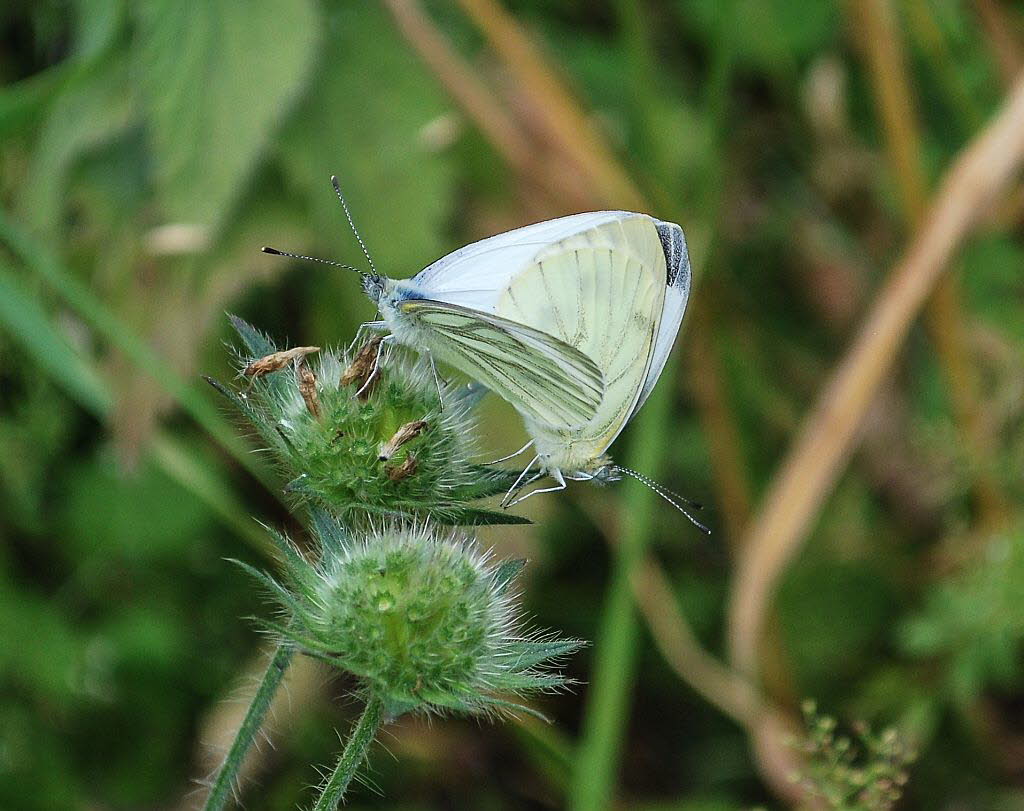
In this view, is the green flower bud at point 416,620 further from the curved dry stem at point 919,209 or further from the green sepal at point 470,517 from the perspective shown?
the curved dry stem at point 919,209

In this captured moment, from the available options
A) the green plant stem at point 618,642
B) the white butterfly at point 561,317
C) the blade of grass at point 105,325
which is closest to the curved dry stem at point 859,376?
the green plant stem at point 618,642

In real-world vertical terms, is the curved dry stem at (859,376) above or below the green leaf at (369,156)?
below

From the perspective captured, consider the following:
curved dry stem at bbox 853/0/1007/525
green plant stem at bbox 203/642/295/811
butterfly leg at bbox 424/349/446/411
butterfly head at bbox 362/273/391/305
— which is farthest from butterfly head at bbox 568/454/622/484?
curved dry stem at bbox 853/0/1007/525

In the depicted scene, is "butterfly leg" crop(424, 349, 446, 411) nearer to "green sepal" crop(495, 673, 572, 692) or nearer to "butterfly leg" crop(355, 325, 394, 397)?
"butterfly leg" crop(355, 325, 394, 397)

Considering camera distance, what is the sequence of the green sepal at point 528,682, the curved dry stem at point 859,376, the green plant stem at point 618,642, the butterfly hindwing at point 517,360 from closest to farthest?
the green sepal at point 528,682
the butterfly hindwing at point 517,360
the green plant stem at point 618,642
the curved dry stem at point 859,376

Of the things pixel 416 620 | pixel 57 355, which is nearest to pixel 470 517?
pixel 416 620

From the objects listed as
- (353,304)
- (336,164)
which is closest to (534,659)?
(353,304)

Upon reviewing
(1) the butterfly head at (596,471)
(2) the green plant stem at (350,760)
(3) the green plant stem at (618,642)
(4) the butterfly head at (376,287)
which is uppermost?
(4) the butterfly head at (376,287)

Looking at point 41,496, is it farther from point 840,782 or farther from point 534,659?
point 840,782
